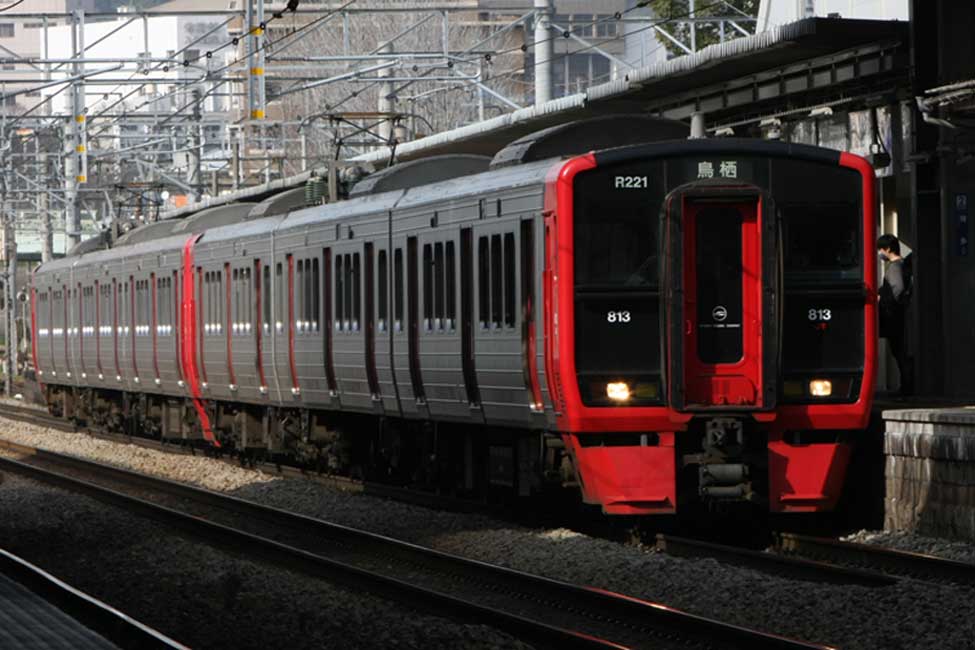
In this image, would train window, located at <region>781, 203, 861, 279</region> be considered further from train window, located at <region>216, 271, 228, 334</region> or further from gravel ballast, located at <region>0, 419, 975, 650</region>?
train window, located at <region>216, 271, 228, 334</region>

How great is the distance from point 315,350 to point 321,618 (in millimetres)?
9290

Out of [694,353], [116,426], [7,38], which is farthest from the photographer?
[7,38]

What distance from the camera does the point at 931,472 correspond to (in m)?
14.1

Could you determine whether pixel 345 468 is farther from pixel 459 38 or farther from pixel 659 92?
pixel 459 38

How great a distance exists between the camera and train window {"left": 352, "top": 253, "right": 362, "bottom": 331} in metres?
19.0

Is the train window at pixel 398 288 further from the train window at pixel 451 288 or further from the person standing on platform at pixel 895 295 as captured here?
the person standing on platform at pixel 895 295

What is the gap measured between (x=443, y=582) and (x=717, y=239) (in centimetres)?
302

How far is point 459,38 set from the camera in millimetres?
85000

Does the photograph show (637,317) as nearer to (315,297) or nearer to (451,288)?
(451,288)

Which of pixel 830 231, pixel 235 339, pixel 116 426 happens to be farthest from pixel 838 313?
pixel 116 426

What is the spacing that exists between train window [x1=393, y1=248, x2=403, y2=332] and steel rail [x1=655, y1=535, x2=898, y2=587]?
13.5 feet

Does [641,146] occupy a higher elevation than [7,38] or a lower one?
lower

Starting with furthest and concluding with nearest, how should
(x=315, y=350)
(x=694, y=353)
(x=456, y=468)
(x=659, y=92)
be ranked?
1. (x=659, y=92)
2. (x=315, y=350)
3. (x=456, y=468)
4. (x=694, y=353)

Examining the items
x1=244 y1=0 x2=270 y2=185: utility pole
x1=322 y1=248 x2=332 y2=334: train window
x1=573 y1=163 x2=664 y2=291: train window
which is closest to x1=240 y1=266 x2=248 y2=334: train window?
x1=322 y1=248 x2=332 y2=334: train window
